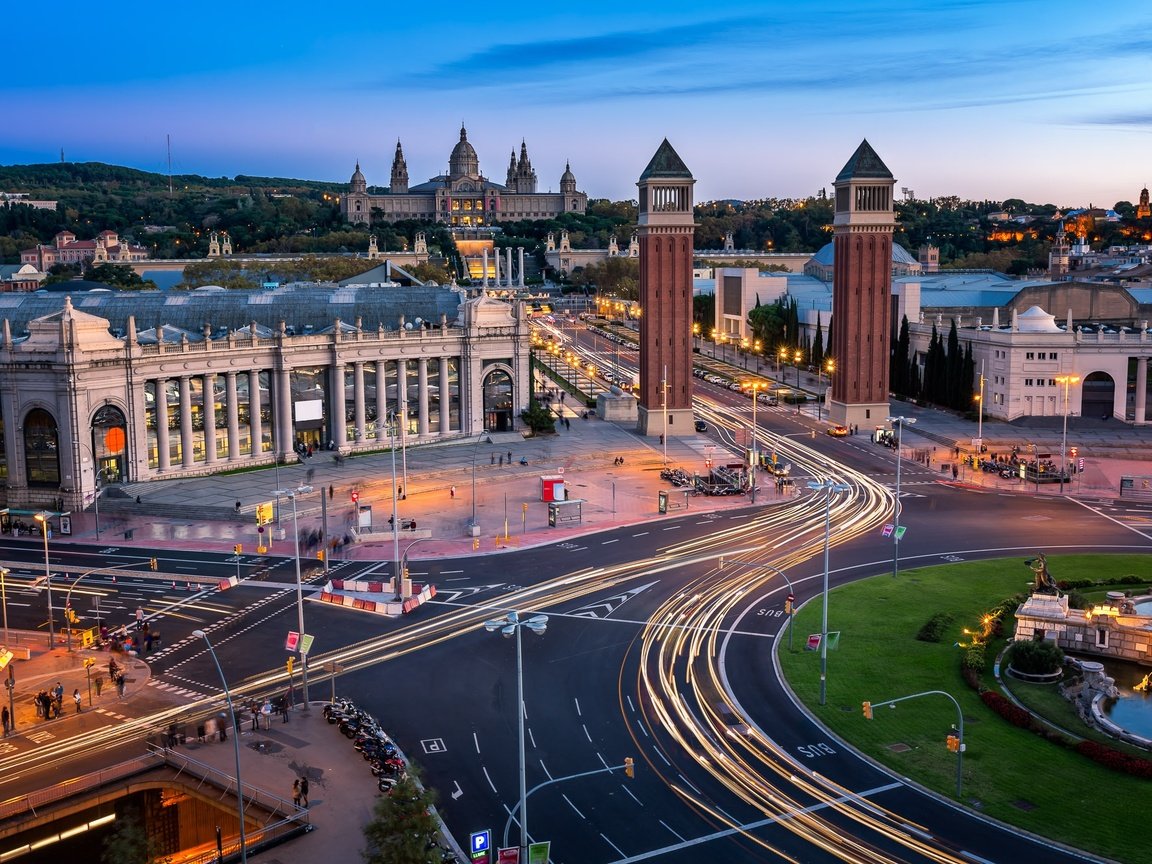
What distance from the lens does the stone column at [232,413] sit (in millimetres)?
102000

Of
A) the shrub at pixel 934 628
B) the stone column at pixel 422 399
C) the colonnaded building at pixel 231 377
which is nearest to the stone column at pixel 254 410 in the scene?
the colonnaded building at pixel 231 377

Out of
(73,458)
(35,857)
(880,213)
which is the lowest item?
(35,857)

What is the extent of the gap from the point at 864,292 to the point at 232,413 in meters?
68.4

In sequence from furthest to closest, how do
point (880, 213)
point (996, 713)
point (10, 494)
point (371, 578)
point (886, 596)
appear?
point (880, 213) → point (10, 494) → point (371, 578) → point (886, 596) → point (996, 713)

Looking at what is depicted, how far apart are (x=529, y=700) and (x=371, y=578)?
22.4 metres

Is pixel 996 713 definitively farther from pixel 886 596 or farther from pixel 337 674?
pixel 337 674

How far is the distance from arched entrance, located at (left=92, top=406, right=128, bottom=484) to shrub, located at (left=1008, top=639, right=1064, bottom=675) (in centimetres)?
7051

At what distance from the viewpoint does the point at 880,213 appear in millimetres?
126500

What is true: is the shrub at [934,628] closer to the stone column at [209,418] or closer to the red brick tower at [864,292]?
the stone column at [209,418]

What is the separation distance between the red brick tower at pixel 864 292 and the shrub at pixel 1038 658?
7403 centimetres

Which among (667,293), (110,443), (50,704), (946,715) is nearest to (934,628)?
(946,715)

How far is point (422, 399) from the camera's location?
114 m

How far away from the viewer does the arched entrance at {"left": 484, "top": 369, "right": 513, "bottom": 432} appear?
4688 inches

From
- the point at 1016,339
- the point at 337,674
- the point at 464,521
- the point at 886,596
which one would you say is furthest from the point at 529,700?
the point at 1016,339
